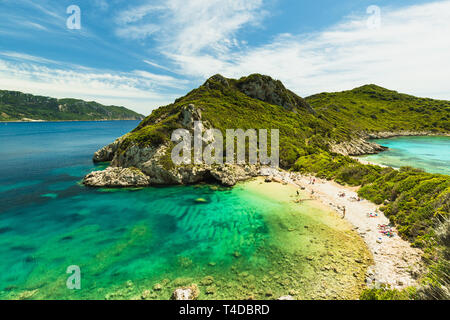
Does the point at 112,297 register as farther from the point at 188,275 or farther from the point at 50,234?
the point at 50,234

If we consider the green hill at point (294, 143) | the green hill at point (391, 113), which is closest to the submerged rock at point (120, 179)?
the green hill at point (294, 143)

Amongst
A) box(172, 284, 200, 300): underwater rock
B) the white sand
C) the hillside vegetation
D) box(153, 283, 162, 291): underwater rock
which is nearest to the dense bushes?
the hillside vegetation

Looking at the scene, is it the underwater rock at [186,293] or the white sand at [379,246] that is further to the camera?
the white sand at [379,246]

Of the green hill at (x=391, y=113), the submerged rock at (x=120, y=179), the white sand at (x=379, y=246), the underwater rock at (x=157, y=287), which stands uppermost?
the green hill at (x=391, y=113)

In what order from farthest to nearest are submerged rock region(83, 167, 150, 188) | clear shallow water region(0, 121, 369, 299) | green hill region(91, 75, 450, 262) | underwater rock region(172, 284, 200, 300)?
1. submerged rock region(83, 167, 150, 188)
2. green hill region(91, 75, 450, 262)
3. clear shallow water region(0, 121, 369, 299)
4. underwater rock region(172, 284, 200, 300)

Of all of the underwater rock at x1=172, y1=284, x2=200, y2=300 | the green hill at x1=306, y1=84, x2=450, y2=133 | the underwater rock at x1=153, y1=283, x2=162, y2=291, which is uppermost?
the green hill at x1=306, y1=84, x2=450, y2=133

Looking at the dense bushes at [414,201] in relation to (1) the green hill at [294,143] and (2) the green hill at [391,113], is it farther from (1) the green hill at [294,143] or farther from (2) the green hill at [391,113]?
(2) the green hill at [391,113]

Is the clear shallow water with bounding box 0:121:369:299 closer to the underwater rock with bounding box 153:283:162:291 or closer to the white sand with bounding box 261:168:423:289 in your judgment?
the underwater rock with bounding box 153:283:162:291

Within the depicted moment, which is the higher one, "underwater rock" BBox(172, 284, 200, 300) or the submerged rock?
the submerged rock
